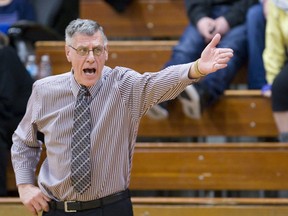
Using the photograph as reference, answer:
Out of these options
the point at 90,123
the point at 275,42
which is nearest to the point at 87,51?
the point at 90,123

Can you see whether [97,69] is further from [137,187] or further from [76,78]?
[137,187]

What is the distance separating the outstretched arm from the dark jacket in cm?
179

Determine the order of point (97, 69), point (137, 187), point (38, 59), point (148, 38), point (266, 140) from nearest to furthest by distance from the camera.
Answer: point (97, 69) → point (137, 187) → point (266, 140) → point (38, 59) → point (148, 38)

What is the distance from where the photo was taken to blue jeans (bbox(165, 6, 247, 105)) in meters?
4.26

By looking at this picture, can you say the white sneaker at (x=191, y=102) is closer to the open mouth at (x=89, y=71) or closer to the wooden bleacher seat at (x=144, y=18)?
the wooden bleacher seat at (x=144, y=18)

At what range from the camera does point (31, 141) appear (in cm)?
303

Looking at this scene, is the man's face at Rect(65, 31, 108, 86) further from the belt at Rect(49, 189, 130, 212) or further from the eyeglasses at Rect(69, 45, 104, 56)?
the belt at Rect(49, 189, 130, 212)

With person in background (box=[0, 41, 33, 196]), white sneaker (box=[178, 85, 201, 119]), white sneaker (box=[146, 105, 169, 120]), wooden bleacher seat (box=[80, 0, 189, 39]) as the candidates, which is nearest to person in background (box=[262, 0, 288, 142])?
white sneaker (box=[178, 85, 201, 119])

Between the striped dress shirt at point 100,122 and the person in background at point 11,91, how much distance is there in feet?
3.99

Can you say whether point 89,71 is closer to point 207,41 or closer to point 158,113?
point 158,113

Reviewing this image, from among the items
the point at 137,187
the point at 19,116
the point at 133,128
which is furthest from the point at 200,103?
the point at 133,128

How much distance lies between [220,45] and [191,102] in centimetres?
43

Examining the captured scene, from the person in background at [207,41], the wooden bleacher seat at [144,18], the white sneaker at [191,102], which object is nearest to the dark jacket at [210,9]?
the person in background at [207,41]

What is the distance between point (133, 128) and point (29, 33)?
6.69 feet
